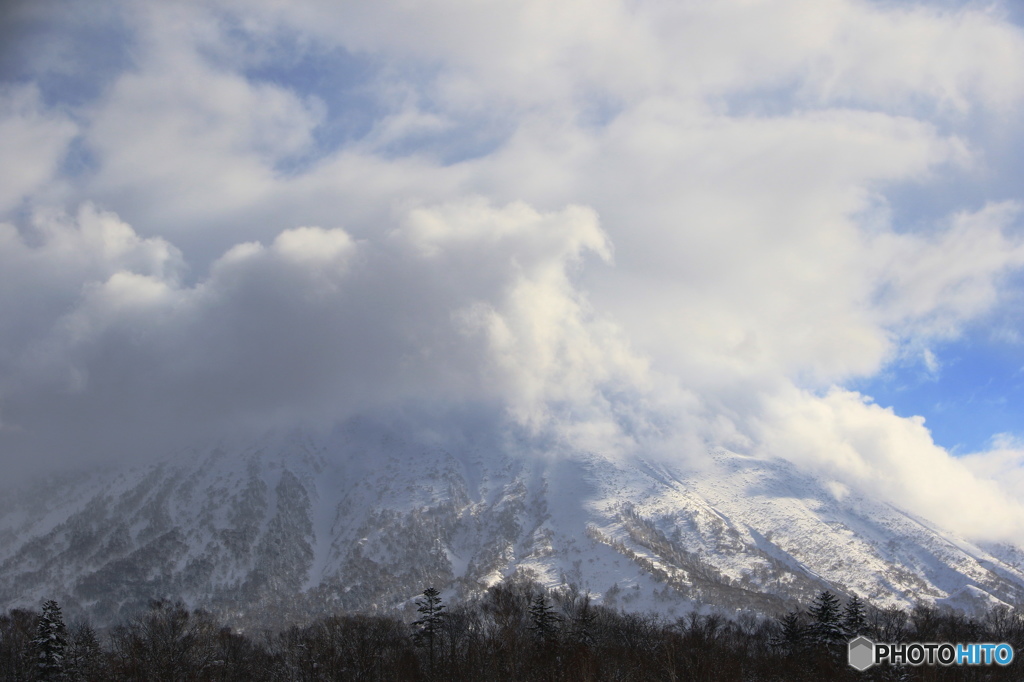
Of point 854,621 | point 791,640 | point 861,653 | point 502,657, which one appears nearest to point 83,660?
point 502,657

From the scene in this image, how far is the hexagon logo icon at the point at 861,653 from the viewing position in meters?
72.6

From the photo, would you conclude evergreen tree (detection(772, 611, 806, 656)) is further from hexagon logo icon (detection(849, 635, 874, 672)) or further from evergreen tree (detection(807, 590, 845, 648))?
hexagon logo icon (detection(849, 635, 874, 672))

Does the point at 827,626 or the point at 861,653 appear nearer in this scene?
the point at 861,653

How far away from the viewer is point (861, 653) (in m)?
74.1

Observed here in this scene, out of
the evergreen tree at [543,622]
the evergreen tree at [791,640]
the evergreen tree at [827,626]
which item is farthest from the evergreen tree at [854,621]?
the evergreen tree at [543,622]

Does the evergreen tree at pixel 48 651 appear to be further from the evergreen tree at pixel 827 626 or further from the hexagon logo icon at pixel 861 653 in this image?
the evergreen tree at pixel 827 626

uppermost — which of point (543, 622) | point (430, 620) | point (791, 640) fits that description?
point (543, 622)

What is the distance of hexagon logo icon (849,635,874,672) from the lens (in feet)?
238

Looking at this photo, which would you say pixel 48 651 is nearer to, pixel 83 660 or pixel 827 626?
pixel 83 660

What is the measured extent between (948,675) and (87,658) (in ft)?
326

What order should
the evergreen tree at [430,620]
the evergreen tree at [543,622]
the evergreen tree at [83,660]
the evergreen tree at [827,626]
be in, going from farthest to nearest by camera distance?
1. the evergreen tree at [430,620]
2. the evergreen tree at [543,622]
3. the evergreen tree at [827,626]
4. the evergreen tree at [83,660]

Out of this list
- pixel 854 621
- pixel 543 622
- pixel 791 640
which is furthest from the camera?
pixel 791 640

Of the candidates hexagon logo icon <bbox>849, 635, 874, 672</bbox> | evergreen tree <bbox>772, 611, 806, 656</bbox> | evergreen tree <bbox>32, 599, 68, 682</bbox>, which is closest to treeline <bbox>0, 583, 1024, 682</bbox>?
evergreen tree <bbox>32, 599, 68, 682</bbox>

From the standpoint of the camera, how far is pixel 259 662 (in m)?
110
